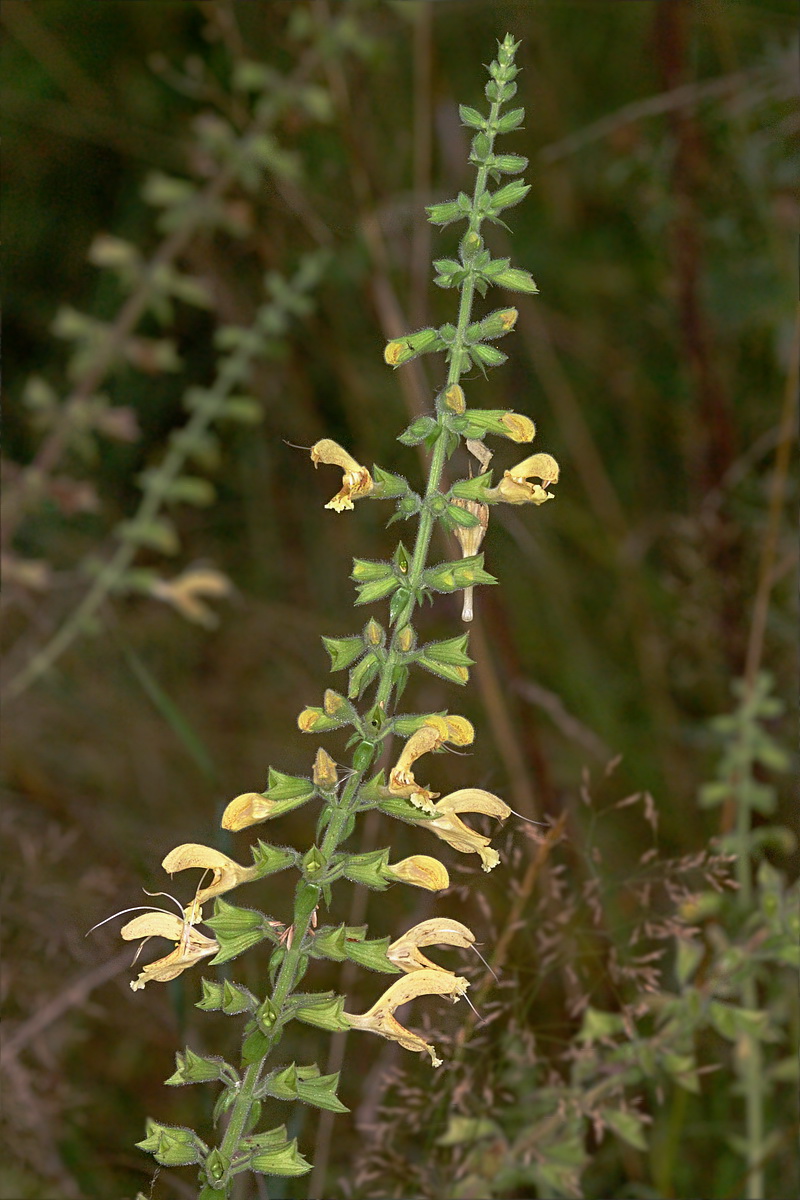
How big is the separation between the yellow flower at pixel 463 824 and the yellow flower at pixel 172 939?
283 millimetres

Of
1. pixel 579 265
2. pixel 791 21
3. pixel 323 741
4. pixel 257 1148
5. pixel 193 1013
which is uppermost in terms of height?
pixel 791 21

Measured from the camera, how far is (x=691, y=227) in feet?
9.57

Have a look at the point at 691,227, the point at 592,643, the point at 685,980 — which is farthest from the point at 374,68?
the point at 685,980

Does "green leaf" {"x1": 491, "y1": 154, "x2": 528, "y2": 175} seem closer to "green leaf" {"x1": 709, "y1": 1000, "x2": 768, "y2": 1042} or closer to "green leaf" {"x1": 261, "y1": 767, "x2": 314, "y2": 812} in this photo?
"green leaf" {"x1": 261, "y1": 767, "x2": 314, "y2": 812}

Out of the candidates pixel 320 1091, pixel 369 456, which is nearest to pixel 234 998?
pixel 320 1091

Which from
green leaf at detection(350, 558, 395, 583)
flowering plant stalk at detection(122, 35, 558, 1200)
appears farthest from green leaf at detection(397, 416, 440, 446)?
green leaf at detection(350, 558, 395, 583)

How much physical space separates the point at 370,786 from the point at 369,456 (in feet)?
7.97

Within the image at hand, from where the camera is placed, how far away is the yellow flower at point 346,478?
1.18 m

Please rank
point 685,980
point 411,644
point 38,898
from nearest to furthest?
point 411,644 → point 685,980 → point 38,898

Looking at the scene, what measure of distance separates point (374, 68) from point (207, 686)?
2.06 m

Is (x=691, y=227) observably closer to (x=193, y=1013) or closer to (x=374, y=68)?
(x=374, y=68)

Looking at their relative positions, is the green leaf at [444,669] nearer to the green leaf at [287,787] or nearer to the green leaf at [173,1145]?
the green leaf at [287,787]

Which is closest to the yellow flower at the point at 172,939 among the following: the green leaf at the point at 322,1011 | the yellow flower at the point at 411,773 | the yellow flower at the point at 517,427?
the green leaf at the point at 322,1011

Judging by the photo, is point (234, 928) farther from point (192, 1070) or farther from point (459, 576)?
point (459, 576)
